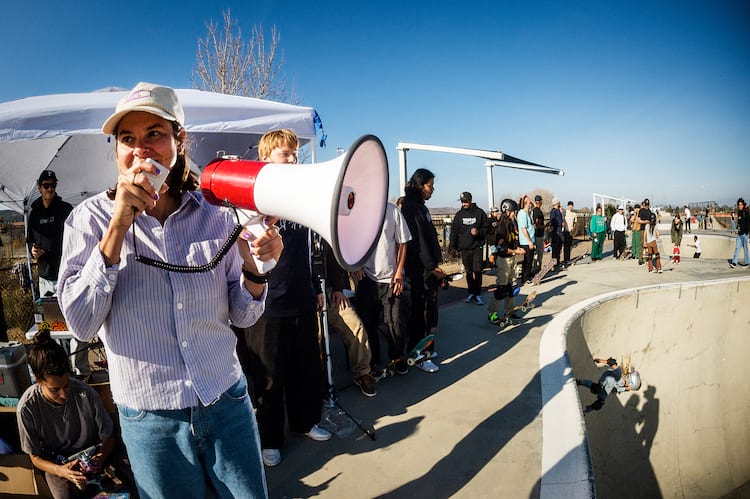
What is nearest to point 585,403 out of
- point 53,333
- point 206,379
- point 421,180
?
point 421,180

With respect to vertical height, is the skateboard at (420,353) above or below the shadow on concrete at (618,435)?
above

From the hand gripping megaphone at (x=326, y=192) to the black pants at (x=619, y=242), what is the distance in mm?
13517

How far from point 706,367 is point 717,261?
5.77m

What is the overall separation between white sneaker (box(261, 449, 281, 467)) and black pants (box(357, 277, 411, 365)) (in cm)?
147

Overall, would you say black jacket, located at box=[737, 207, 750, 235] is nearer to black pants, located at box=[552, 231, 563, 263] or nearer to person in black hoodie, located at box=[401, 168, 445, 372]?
black pants, located at box=[552, 231, 563, 263]

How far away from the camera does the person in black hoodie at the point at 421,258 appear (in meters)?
4.21

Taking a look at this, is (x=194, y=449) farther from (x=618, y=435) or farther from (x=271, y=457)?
(x=618, y=435)

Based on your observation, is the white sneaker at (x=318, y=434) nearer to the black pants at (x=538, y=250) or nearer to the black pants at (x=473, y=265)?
the black pants at (x=473, y=265)

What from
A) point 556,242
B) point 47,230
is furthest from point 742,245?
point 47,230

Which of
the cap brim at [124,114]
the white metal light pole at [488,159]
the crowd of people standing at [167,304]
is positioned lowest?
the crowd of people standing at [167,304]

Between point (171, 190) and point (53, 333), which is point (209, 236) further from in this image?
point (53, 333)

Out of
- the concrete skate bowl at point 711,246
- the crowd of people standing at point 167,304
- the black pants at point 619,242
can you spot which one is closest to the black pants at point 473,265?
the crowd of people standing at point 167,304

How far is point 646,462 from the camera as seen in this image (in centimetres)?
646

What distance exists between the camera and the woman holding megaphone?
3.33 feet
